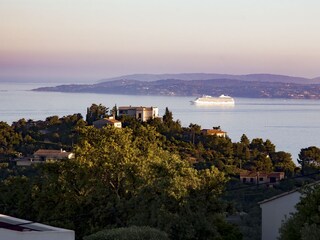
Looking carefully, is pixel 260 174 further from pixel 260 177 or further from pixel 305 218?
pixel 305 218

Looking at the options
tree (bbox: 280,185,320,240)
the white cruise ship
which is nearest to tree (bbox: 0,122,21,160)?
tree (bbox: 280,185,320,240)

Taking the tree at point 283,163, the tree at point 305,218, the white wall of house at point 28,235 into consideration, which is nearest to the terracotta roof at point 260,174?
the tree at point 283,163

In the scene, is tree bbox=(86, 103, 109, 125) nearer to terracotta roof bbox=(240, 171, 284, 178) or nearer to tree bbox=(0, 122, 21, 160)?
tree bbox=(0, 122, 21, 160)

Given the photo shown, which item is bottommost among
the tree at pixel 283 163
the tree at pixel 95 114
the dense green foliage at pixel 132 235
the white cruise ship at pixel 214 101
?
the white cruise ship at pixel 214 101

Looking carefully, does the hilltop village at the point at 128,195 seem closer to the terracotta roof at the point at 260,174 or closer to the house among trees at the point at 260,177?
the house among trees at the point at 260,177

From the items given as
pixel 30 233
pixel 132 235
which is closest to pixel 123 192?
pixel 132 235
